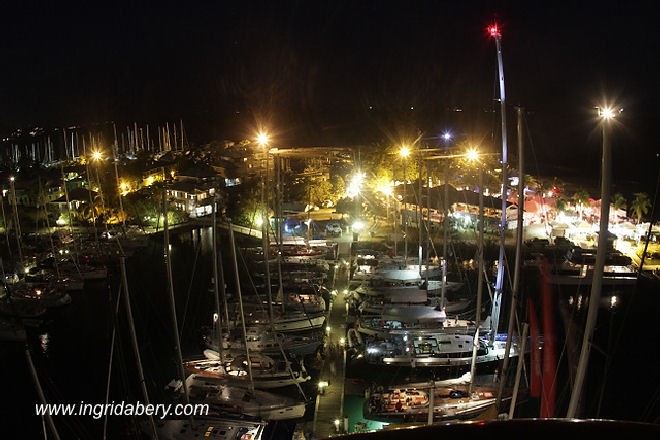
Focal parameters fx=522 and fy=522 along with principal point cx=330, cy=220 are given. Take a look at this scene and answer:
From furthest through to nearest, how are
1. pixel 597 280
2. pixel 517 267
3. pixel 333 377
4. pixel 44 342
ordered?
pixel 44 342 → pixel 333 377 → pixel 517 267 → pixel 597 280

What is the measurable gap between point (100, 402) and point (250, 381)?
3.37 m

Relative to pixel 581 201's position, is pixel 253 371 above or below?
below

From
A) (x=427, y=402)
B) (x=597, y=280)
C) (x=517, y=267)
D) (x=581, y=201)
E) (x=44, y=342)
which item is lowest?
(x=44, y=342)

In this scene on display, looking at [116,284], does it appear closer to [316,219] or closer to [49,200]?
[316,219]

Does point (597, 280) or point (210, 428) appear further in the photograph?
point (210, 428)

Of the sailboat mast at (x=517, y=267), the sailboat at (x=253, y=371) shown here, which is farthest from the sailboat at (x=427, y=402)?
the sailboat at (x=253, y=371)

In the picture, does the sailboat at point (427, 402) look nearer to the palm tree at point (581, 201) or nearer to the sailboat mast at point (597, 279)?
the sailboat mast at point (597, 279)

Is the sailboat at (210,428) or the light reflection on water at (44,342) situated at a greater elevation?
the sailboat at (210,428)

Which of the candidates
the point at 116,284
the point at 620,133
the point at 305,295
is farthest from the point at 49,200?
the point at 620,133

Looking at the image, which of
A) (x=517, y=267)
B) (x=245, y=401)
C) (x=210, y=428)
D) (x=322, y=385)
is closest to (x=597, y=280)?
(x=517, y=267)

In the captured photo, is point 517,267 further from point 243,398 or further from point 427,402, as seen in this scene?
point 243,398

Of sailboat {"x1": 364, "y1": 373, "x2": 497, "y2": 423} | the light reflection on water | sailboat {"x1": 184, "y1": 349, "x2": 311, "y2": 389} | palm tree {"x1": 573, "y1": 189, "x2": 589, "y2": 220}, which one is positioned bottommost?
the light reflection on water

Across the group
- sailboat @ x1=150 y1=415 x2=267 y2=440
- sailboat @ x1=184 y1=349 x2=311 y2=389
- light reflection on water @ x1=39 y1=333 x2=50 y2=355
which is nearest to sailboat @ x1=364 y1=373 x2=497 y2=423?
sailboat @ x1=184 y1=349 x2=311 y2=389

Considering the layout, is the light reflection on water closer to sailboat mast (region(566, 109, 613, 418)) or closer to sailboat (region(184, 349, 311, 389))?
sailboat (region(184, 349, 311, 389))
